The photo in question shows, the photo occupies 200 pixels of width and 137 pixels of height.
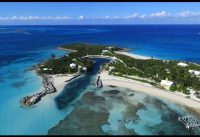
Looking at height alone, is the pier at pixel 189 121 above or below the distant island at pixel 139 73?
below

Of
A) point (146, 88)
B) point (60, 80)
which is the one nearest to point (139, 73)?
point (146, 88)

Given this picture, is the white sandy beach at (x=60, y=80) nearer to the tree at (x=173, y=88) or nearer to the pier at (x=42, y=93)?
the pier at (x=42, y=93)

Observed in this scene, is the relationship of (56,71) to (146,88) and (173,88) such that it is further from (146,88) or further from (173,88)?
(173,88)

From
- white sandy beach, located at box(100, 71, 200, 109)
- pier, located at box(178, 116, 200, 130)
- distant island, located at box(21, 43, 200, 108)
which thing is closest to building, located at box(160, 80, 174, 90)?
distant island, located at box(21, 43, 200, 108)

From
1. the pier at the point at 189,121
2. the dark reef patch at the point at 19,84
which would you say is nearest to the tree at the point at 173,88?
the pier at the point at 189,121

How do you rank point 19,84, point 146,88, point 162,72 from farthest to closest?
point 162,72 < point 19,84 < point 146,88

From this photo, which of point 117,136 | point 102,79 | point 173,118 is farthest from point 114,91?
point 117,136
